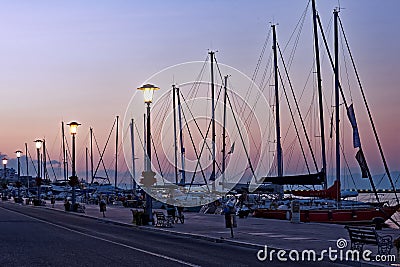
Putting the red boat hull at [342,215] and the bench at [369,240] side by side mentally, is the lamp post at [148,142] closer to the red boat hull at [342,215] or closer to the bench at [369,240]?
the red boat hull at [342,215]

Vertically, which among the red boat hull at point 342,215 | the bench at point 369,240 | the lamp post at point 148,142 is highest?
the lamp post at point 148,142

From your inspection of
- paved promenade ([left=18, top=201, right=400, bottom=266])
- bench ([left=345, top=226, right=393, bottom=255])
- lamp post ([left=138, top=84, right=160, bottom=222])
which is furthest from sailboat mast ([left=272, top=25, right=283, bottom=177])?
bench ([left=345, top=226, right=393, bottom=255])

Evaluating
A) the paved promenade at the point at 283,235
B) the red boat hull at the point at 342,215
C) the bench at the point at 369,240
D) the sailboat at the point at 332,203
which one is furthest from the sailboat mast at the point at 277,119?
the bench at the point at 369,240

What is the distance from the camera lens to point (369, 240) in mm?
21266

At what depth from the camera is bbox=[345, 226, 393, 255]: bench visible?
20734mm

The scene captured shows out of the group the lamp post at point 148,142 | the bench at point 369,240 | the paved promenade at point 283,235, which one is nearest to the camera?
the bench at point 369,240

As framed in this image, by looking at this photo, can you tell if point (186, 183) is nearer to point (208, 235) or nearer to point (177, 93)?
point (177, 93)

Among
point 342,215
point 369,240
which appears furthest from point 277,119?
point 369,240

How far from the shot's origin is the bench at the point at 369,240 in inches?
816

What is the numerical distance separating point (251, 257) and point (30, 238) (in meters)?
12.5

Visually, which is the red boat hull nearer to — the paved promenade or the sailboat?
the sailboat

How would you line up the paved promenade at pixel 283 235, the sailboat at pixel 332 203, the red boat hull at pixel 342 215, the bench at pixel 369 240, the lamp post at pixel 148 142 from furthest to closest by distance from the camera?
the red boat hull at pixel 342 215
the sailboat at pixel 332 203
the lamp post at pixel 148 142
the paved promenade at pixel 283 235
the bench at pixel 369 240

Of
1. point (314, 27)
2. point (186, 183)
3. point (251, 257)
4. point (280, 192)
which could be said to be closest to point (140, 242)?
point (251, 257)

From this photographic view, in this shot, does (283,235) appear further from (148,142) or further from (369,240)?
(148,142)
